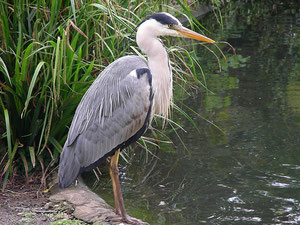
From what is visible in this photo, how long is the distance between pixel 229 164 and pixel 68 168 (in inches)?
81.6

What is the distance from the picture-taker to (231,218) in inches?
160

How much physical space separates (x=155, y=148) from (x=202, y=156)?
1.84 ft

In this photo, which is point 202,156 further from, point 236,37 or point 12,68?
point 236,37

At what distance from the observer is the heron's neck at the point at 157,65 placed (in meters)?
3.76

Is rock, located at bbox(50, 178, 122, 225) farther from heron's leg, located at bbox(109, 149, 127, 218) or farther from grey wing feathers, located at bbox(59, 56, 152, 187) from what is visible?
grey wing feathers, located at bbox(59, 56, 152, 187)

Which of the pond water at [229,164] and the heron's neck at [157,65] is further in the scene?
the pond water at [229,164]

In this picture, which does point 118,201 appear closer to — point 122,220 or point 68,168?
point 122,220

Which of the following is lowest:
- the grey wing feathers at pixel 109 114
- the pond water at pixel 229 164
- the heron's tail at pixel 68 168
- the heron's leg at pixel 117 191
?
the pond water at pixel 229 164

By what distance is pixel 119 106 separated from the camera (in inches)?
149

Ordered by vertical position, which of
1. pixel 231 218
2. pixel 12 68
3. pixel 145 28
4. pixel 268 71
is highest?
pixel 145 28

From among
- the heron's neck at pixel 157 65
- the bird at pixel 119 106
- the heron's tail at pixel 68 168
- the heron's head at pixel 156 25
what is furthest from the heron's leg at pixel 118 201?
the heron's head at pixel 156 25

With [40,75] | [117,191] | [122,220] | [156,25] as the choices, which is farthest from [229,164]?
[40,75]

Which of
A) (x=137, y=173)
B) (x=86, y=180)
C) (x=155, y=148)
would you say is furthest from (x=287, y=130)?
(x=86, y=180)

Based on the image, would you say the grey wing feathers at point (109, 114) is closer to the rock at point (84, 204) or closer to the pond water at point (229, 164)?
the rock at point (84, 204)
